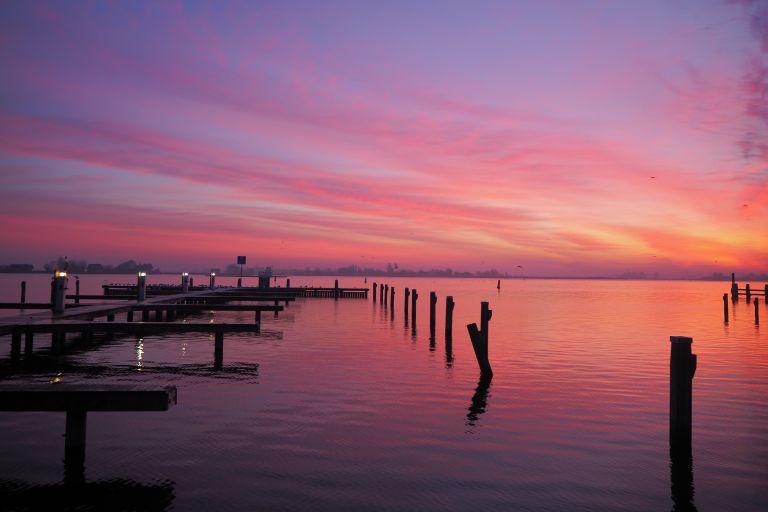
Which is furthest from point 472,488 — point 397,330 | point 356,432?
point 397,330

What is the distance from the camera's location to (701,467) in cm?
943

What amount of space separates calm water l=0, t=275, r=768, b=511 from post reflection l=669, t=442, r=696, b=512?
8cm

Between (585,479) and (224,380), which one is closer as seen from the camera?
(585,479)

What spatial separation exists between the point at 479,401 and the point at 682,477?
225 inches

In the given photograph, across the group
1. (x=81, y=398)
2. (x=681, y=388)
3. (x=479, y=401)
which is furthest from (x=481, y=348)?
(x=81, y=398)

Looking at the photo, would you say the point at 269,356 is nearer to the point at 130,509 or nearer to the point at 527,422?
the point at 527,422

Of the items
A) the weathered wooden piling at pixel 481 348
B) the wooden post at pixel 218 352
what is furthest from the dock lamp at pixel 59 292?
the weathered wooden piling at pixel 481 348

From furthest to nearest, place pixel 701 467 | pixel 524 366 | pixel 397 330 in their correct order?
pixel 397 330 → pixel 524 366 → pixel 701 467

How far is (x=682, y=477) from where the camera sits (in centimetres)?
888

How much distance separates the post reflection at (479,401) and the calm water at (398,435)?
71 mm

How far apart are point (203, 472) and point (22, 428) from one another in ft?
13.4

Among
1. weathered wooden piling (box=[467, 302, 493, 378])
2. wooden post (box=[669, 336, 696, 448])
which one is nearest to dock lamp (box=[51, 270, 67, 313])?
weathered wooden piling (box=[467, 302, 493, 378])

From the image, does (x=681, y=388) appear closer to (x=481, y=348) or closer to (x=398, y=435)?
(x=398, y=435)

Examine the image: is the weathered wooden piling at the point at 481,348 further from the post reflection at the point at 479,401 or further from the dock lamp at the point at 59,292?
the dock lamp at the point at 59,292
